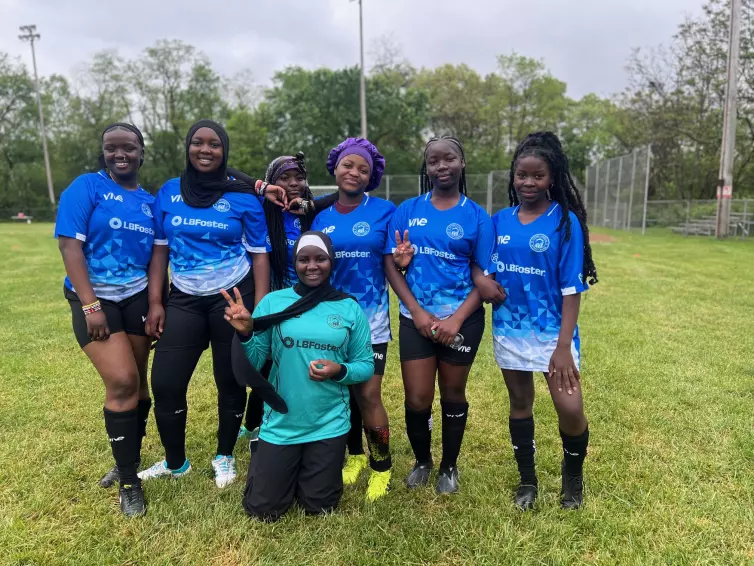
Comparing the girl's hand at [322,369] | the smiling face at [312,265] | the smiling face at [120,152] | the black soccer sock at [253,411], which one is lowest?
the black soccer sock at [253,411]

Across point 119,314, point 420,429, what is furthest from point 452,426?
point 119,314

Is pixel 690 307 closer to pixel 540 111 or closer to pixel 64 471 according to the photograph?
pixel 64 471

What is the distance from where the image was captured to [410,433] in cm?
322

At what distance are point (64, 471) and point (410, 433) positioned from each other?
7.36 feet

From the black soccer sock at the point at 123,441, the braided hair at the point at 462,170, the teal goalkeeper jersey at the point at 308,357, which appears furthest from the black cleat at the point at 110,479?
the braided hair at the point at 462,170

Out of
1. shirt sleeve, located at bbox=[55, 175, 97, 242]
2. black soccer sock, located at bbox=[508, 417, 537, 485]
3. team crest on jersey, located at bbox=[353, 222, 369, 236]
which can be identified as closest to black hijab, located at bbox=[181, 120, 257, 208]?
shirt sleeve, located at bbox=[55, 175, 97, 242]

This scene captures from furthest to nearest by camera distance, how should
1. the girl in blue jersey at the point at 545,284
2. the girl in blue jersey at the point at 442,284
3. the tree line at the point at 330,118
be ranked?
1. the tree line at the point at 330,118
2. the girl in blue jersey at the point at 442,284
3. the girl in blue jersey at the point at 545,284

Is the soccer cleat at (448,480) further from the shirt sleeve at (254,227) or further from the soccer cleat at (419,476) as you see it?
the shirt sleeve at (254,227)

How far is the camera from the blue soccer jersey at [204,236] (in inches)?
118

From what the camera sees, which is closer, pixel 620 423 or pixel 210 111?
pixel 620 423

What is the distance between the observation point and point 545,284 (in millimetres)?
2727

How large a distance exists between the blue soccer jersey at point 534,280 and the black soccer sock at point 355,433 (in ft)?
3.39

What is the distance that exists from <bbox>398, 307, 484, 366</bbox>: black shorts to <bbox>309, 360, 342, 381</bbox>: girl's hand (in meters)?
0.46

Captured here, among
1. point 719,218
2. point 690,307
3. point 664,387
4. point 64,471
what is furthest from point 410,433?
point 719,218
